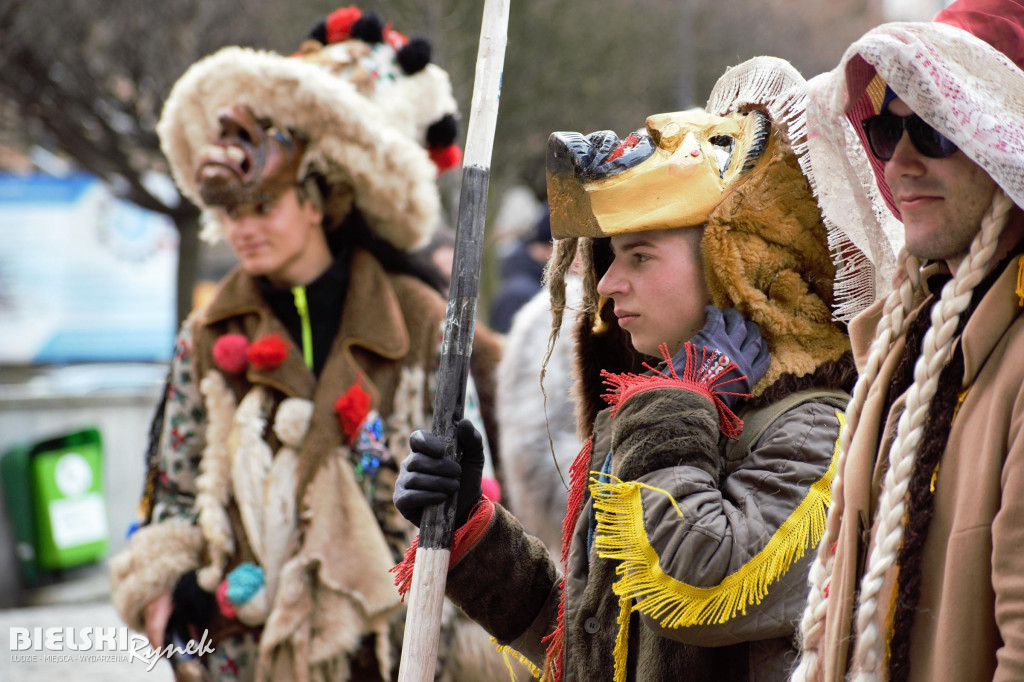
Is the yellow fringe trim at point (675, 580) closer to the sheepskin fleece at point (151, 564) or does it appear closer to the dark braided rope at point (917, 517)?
the dark braided rope at point (917, 517)

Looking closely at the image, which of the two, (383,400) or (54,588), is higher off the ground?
(383,400)

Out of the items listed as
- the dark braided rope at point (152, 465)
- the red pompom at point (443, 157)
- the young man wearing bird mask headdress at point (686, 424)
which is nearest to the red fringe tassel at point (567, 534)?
the young man wearing bird mask headdress at point (686, 424)

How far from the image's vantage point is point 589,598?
6.79 ft

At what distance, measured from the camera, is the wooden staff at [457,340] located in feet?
6.86

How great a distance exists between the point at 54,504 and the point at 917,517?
23.0ft

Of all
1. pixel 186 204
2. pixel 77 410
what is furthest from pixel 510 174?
pixel 77 410

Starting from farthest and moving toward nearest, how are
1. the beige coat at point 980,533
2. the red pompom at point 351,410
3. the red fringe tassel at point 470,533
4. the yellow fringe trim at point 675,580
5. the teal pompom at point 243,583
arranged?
the red pompom at point 351,410, the teal pompom at point 243,583, the red fringe tassel at point 470,533, the yellow fringe trim at point 675,580, the beige coat at point 980,533

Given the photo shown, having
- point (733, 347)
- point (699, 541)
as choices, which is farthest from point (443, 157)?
point (699, 541)

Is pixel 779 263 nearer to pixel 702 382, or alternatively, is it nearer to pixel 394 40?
pixel 702 382

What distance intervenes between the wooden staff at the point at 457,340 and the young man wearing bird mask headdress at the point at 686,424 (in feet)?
0.18

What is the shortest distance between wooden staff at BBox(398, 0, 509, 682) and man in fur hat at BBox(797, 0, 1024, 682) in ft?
2.40

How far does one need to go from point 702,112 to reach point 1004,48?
2.74ft

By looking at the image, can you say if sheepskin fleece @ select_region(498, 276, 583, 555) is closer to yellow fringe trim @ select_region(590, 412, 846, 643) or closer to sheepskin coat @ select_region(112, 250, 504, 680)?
sheepskin coat @ select_region(112, 250, 504, 680)

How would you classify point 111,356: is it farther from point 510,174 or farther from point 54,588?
point 54,588
